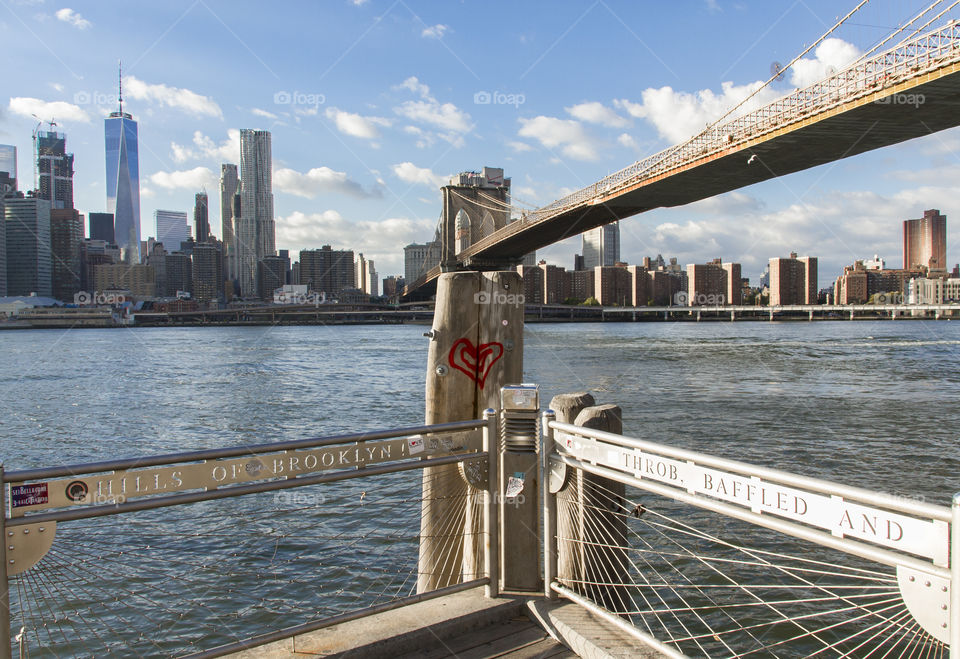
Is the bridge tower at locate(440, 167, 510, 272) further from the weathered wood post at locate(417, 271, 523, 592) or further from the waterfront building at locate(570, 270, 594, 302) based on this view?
the waterfront building at locate(570, 270, 594, 302)

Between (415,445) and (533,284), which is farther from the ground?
(533,284)

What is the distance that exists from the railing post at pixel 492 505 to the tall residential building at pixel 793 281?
474 ft

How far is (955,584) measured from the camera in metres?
1.79

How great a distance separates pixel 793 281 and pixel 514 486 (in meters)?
151

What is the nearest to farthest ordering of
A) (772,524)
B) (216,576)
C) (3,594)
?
(772,524)
(3,594)
(216,576)

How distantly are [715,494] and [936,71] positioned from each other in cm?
2152

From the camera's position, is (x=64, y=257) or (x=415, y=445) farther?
(x=64, y=257)

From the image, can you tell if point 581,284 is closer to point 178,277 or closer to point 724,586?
point 178,277

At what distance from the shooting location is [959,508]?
1.74 metres

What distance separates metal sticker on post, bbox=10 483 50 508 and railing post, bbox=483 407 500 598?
179 centimetres

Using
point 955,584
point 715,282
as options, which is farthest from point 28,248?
point 955,584

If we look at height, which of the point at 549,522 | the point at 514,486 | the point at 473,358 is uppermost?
the point at 473,358

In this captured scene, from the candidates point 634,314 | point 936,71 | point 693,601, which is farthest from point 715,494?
point 634,314

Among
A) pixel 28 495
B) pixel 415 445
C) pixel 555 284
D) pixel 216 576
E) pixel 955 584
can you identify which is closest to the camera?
pixel 955 584
